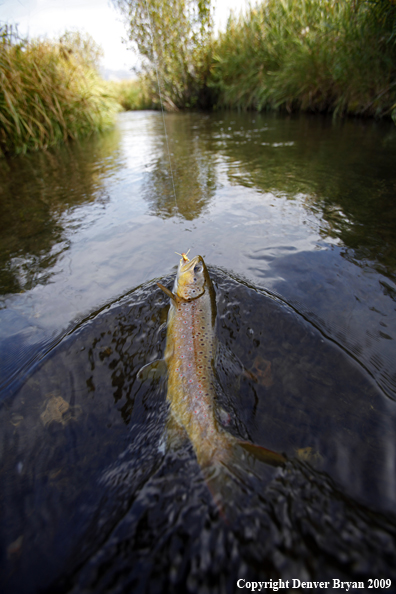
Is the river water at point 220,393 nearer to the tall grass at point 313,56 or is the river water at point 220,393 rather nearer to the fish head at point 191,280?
the fish head at point 191,280

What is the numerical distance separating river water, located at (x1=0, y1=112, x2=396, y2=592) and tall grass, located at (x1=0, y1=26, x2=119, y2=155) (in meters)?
6.01

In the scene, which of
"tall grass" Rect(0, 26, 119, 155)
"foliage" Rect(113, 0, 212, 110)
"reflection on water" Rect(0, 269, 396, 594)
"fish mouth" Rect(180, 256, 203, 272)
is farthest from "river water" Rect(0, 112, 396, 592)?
"foliage" Rect(113, 0, 212, 110)

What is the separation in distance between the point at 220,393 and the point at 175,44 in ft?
85.1

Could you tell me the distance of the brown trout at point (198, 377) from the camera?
1619 millimetres

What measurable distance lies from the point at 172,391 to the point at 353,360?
4.52 ft

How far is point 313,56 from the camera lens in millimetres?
11141

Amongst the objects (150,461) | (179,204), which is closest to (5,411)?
(150,461)

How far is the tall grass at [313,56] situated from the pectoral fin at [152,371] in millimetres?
8984

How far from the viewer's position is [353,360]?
7.50ft

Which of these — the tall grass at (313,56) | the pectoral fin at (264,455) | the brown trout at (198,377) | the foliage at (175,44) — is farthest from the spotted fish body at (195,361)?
the foliage at (175,44)

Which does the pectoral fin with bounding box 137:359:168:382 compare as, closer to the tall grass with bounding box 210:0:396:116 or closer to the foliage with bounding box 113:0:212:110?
the tall grass with bounding box 210:0:396:116

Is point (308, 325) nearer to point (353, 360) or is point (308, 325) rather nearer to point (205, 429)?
point (353, 360)

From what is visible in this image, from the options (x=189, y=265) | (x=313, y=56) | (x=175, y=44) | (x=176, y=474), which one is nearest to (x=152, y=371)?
(x=176, y=474)

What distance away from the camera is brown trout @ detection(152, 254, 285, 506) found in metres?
1.62
